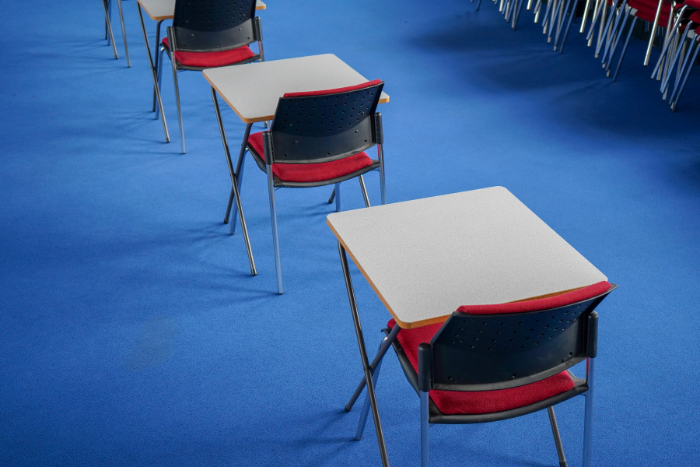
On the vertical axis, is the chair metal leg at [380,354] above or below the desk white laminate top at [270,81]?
below

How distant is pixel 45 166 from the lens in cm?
440

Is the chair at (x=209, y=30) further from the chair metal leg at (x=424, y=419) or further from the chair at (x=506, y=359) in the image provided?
the chair metal leg at (x=424, y=419)

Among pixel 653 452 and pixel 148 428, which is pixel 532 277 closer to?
pixel 653 452

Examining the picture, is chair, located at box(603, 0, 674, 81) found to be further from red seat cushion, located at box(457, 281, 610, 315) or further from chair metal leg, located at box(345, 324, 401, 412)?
red seat cushion, located at box(457, 281, 610, 315)

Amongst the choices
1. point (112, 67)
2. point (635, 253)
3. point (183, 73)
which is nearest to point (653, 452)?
point (635, 253)

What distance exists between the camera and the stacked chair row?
196 inches

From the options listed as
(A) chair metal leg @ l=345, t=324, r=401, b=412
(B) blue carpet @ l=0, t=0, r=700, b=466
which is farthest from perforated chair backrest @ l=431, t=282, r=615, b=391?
(B) blue carpet @ l=0, t=0, r=700, b=466

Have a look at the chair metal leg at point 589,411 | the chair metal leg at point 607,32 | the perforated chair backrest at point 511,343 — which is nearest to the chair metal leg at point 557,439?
the chair metal leg at point 589,411

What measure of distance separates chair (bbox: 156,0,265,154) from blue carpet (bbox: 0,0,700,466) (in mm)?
625

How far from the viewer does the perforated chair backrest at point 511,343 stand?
1.58 metres

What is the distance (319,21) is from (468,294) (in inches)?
231

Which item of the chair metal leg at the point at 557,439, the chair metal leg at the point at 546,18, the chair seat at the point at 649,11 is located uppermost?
the chair seat at the point at 649,11

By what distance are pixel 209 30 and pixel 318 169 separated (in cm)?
153

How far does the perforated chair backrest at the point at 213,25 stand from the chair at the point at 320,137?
4.20 feet
